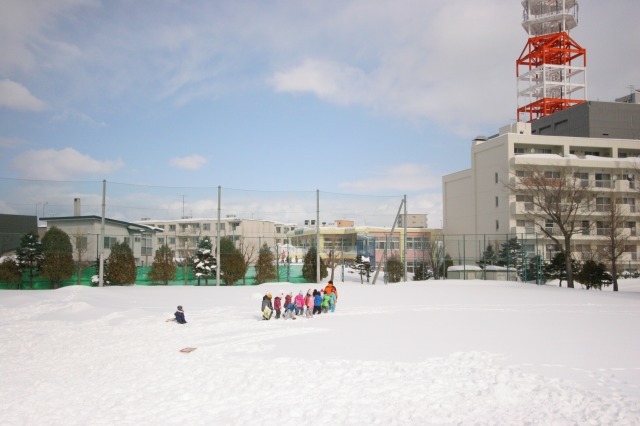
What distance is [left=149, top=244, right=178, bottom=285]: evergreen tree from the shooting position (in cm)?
2284

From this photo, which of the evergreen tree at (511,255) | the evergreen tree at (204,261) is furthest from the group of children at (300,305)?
the evergreen tree at (511,255)

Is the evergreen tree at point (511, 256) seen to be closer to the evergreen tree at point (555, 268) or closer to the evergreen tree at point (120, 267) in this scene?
the evergreen tree at point (555, 268)

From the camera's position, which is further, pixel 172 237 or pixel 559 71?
pixel 559 71

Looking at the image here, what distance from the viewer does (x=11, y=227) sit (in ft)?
68.6

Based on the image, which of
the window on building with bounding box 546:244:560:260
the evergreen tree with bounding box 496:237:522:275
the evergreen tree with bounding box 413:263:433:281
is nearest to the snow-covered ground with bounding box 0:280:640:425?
the evergreen tree with bounding box 496:237:522:275

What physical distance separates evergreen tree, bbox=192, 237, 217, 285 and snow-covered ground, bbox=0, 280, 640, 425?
8901mm

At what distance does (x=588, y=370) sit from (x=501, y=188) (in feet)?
117

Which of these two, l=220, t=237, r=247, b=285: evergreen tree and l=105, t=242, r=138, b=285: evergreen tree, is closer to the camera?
l=105, t=242, r=138, b=285: evergreen tree

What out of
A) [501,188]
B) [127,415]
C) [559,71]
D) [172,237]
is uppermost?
[559,71]

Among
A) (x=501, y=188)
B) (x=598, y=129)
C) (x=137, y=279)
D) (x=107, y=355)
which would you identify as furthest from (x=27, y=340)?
(x=598, y=129)

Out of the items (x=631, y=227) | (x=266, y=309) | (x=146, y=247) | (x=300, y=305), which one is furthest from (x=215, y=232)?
(x=631, y=227)

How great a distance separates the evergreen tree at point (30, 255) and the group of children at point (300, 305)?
1305cm

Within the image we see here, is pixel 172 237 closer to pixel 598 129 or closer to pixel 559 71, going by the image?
pixel 598 129

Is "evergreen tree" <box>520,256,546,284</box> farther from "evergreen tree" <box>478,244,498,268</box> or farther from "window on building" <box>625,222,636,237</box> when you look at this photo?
"window on building" <box>625,222,636,237</box>
